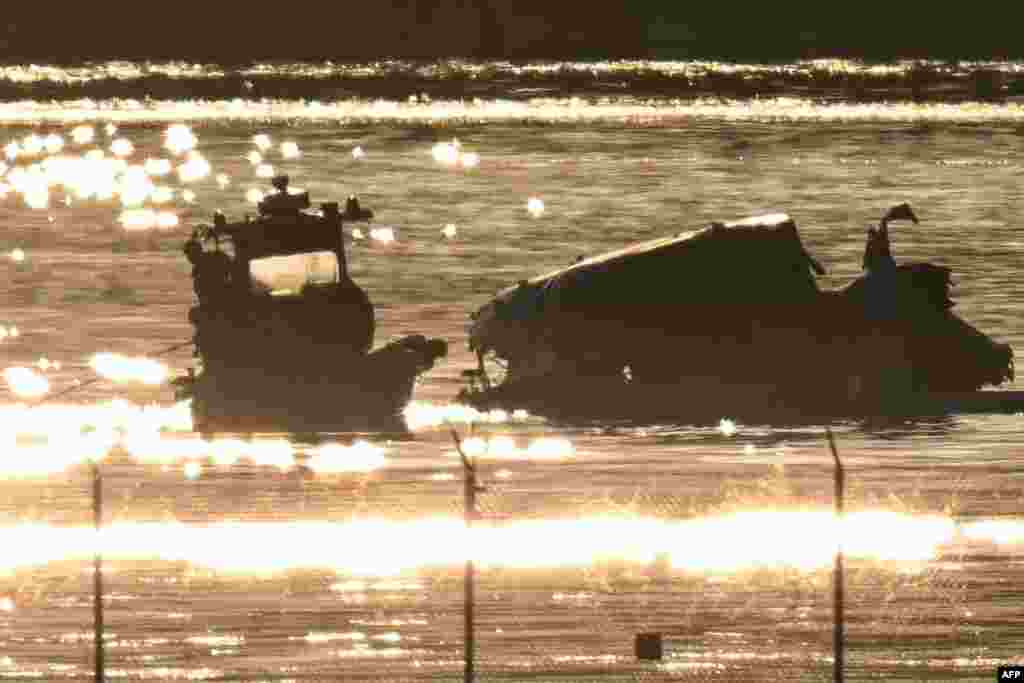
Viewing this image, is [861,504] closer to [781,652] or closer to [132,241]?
[781,652]

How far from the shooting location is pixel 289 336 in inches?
2485

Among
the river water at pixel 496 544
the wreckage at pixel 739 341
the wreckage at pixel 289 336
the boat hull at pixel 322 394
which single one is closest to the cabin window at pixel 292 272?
the wreckage at pixel 289 336

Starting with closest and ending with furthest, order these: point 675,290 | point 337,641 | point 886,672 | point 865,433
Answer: point 886,672, point 337,641, point 865,433, point 675,290

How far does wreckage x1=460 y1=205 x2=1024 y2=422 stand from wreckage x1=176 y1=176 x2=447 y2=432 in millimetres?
3395

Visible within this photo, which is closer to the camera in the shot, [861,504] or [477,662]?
[477,662]

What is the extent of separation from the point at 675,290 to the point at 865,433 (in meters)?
5.92

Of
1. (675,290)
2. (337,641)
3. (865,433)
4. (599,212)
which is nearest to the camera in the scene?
(337,641)

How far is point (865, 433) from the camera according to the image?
63875 mm

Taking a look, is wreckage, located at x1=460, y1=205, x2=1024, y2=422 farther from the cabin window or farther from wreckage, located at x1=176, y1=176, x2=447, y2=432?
the cabin window

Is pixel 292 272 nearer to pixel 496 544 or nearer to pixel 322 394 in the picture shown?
pixel 322 394

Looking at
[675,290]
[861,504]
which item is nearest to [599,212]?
[675,290]

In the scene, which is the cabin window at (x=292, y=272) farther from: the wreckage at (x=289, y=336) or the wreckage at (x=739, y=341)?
the wreckage at (x=739, y=341)

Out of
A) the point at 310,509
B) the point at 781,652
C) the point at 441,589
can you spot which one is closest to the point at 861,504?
the point at 310,509

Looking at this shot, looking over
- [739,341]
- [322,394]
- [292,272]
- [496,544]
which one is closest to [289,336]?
[292,272]
